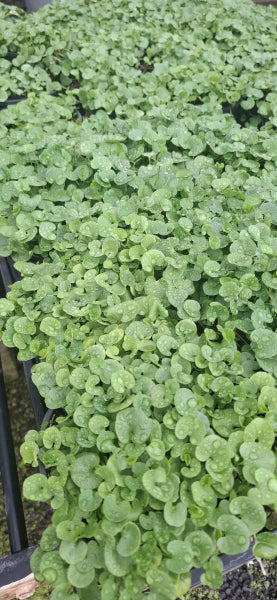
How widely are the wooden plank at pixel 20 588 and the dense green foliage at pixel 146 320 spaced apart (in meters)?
0.13

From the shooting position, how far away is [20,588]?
107 centimetres

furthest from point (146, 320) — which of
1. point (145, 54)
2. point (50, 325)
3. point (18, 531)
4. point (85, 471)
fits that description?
point (145, 54)

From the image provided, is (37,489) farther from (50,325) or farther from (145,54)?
(145,54)

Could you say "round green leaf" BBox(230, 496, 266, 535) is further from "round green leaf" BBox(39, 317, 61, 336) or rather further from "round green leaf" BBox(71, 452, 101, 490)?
"round green leaf" BBox(39, 317, 61, 336)

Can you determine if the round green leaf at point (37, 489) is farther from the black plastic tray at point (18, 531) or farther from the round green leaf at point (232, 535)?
the round green leaf at point (232, 535)

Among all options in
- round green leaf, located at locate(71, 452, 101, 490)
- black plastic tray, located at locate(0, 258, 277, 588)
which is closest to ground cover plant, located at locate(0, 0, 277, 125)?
black plastic tray, located at locate(0, 258, 277, 588)

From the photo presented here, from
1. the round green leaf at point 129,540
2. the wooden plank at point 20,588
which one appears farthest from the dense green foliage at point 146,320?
the wooden plank at point 20,588

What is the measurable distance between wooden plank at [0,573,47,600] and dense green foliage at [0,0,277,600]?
0.43 ft

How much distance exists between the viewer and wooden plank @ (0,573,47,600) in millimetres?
1041

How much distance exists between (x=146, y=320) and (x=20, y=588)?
0.78 m

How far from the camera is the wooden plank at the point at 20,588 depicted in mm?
1041

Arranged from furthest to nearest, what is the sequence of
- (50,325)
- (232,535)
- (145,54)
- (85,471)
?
(145,54) → (50,325) → (85,471) → (232,535)

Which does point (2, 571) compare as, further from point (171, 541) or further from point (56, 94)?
point (56, 94)

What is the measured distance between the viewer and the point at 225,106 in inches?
98.2
